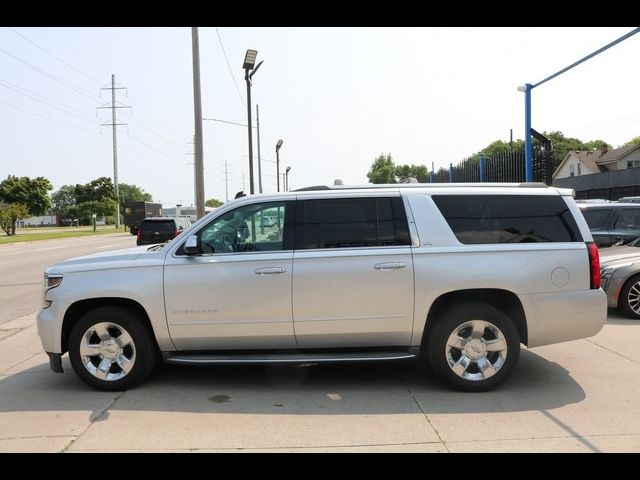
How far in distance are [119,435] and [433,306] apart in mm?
2839

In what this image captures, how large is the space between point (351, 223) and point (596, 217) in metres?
6.87

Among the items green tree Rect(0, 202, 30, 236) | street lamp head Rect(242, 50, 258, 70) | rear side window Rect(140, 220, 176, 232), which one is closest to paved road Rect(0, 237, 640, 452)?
street lamp head Rect(242, 50, 258, 70)

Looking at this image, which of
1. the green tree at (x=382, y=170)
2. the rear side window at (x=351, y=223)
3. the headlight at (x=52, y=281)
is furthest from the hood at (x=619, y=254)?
the green tree at (x=382, y=170)

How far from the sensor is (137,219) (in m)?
51.6

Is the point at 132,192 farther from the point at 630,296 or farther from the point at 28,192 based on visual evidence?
the point at 630,296

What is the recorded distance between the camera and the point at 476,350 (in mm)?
5055

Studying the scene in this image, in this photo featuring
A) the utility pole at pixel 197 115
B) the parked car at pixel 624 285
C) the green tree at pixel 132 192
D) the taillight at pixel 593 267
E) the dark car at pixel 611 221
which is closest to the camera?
the taillight at pixel 593 267

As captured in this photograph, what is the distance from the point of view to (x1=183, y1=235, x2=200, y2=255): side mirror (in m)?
5.12

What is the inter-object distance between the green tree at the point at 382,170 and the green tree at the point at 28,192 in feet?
171

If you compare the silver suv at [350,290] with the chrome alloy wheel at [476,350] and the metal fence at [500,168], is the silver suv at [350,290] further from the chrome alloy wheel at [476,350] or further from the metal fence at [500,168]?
the metal fence at [500,168]

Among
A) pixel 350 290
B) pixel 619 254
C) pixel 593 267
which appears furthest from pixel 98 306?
pixel 619 254

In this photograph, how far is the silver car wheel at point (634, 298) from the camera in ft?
26.6
